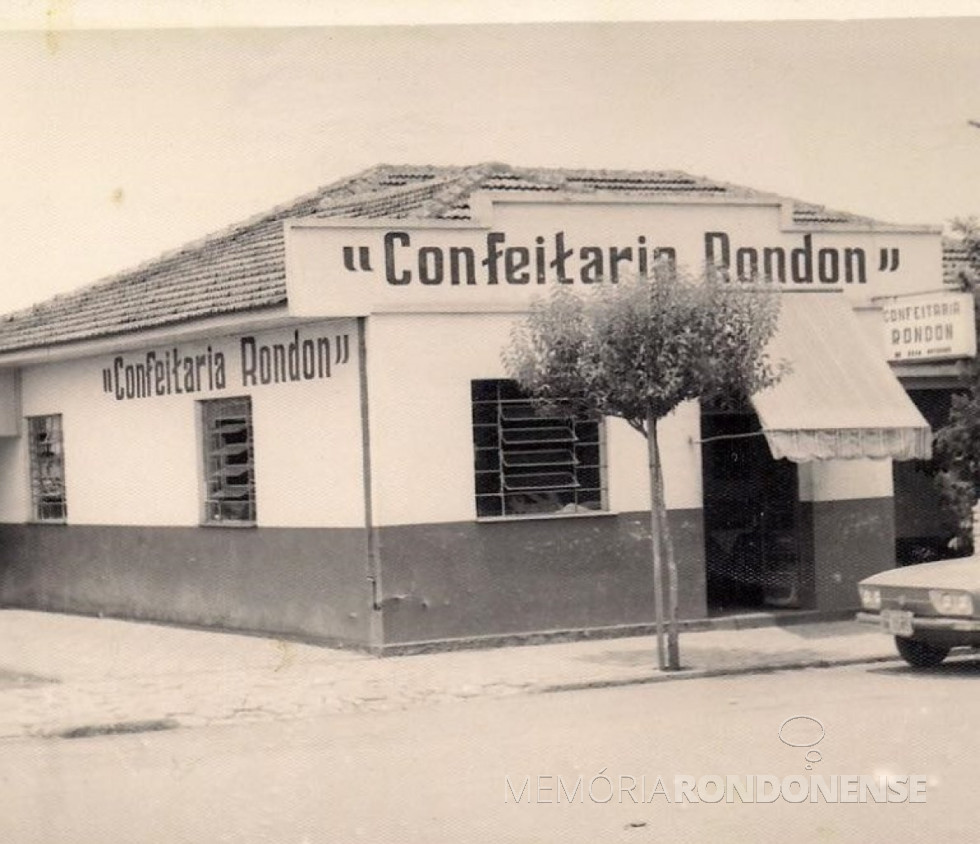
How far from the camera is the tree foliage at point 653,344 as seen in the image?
1423 cm

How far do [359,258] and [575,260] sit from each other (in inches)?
89.4

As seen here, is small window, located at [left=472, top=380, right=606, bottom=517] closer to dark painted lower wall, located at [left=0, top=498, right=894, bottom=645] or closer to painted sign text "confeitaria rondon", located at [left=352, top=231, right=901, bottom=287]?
dark painted lower wall, located at [left=0, top=498, right=894, bottom=645]

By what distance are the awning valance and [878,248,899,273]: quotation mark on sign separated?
0.96m

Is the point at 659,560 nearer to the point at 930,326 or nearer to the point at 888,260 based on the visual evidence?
the point at 930,326

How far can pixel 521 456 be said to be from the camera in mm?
17016

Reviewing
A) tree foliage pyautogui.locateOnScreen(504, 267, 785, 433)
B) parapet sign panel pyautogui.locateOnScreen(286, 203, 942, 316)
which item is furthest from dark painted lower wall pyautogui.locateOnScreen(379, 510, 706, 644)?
tree foliage pyautogui.locateOnScreen(504, 267, 785, 433)

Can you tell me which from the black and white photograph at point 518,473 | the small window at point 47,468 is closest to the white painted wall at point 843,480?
the black and white photograph at point 518,473

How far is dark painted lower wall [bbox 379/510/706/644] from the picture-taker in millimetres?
16469

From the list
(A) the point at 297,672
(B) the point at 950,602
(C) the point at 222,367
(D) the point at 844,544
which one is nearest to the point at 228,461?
(C) the point at 222,367

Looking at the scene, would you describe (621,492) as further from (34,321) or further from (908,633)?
(34,321)

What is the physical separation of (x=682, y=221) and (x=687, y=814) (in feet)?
32.5

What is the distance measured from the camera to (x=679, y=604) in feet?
57.9

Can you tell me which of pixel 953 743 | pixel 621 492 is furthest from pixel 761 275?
pixel 953 743

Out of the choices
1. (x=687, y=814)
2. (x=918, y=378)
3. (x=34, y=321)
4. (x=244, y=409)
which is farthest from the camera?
(x=34, y=321)
